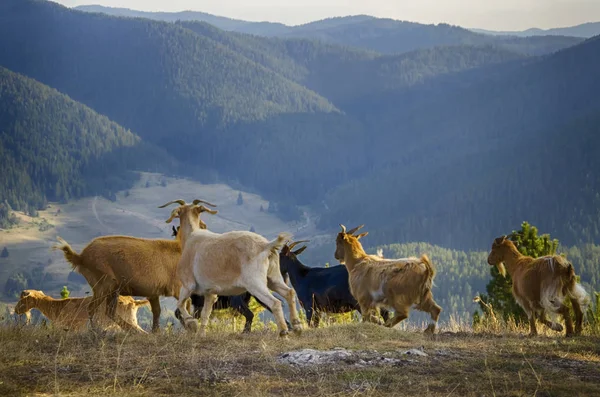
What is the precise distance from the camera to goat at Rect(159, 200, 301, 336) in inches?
477

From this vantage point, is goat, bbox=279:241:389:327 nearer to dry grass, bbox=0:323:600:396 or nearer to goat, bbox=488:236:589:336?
goat, bbox=488:236:589:336

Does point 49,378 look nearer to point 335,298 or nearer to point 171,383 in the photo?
point 171,383

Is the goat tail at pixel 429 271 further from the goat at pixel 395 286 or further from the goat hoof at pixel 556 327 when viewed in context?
the goat hoof at pixel 556 327

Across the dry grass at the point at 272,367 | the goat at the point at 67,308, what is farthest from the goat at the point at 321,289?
the dry grass at the point at 272,367

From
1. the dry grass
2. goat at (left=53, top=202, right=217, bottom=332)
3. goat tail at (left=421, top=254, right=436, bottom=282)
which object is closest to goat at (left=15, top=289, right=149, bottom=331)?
goat at (left=53, top=202, right=217, bottom=332)

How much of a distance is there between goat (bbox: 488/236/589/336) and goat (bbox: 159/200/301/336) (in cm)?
409

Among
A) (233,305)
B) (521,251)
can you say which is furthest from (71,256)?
(521,251)

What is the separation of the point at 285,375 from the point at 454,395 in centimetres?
182

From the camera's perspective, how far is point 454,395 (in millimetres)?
8625

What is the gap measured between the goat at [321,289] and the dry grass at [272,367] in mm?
5396

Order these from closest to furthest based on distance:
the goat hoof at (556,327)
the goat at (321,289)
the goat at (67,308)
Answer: the goat hoof at (556,327) < the goat at (67,308) < the goat at (321,289)

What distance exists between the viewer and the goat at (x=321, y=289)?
18.0m

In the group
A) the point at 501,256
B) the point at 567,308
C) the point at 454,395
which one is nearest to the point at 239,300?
the point at 501,256

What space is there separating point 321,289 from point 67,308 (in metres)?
4.94
